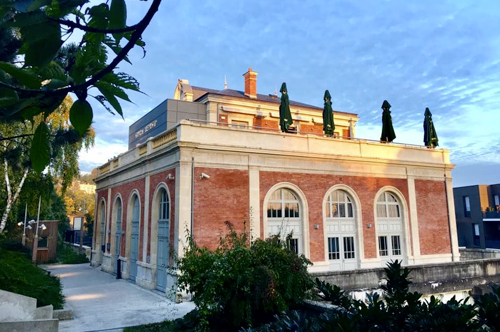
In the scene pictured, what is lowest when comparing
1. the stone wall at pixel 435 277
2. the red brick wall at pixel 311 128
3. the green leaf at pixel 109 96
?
the stone wall at pixel 435 277

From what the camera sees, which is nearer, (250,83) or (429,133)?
(429,133)

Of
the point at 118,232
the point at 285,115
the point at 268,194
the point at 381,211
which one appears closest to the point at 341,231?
the point at 381,211

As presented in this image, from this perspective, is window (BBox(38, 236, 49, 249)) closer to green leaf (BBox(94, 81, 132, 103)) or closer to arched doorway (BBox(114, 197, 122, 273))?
arched doorway (BBox(114, 197, 122, 273))

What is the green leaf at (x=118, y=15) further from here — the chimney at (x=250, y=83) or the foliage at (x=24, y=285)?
the chimney at (x=250, y=83)

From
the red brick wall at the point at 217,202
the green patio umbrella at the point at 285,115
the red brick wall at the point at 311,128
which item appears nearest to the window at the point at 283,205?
the red brick wall at the point at 217,202

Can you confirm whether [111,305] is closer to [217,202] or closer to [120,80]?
[217,202]

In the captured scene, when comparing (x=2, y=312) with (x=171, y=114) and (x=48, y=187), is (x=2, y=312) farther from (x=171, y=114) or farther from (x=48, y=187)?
(x=171, y=114)

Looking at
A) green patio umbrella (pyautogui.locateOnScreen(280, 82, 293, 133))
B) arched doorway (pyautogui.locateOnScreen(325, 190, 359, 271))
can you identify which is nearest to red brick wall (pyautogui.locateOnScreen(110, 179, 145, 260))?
green patio umbrella (pyautogui.locateOnScreen(280, 82, 293, 133))

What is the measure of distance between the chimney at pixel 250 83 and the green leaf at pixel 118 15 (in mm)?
27536

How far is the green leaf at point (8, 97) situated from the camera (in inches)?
51.1

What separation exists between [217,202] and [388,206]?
1089 centimetres

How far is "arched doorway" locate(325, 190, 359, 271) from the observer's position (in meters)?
19.7

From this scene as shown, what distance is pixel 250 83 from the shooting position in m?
28.7

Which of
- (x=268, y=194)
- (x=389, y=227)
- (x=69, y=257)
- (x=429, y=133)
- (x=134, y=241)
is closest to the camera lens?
(x=268, y=194)
